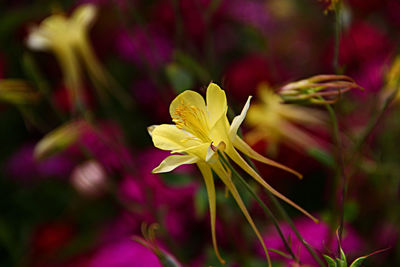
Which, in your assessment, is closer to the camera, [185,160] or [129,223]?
[185,160]

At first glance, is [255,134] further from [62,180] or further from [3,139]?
[3,139]

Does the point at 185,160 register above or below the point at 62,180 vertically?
above

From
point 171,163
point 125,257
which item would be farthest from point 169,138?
point 125,257

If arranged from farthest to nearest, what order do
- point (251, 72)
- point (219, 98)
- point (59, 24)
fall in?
point (251, 72)
point (59, 24)
point (219, 98)

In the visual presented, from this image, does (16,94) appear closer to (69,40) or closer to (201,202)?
(69,40)

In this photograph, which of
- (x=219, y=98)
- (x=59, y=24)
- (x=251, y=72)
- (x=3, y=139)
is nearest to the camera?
(x=219, y=98)

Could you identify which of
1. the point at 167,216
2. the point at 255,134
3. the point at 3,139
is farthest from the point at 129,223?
the point at 3,139
